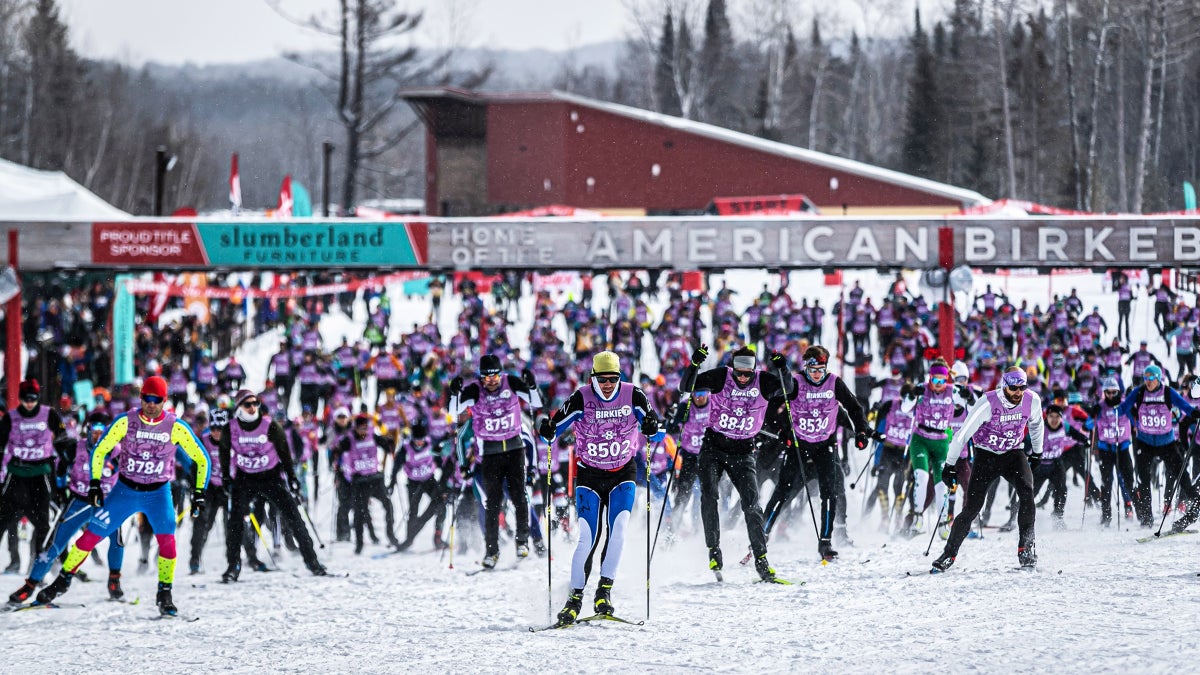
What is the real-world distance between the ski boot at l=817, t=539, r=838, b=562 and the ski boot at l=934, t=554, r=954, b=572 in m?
0.98

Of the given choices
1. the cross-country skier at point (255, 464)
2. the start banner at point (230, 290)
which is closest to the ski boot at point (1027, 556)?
the cross-country skier at point (255, 464)

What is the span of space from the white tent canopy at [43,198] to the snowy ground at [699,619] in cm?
1666

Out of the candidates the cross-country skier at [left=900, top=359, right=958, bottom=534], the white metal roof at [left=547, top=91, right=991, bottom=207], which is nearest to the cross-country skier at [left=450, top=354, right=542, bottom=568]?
the cross-country skier at [left=900, top=359, right=958, bottom=534]

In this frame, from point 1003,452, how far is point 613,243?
7835 mm

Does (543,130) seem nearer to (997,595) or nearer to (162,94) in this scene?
(997,595)

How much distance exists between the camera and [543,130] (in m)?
42.4

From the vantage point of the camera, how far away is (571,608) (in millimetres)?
7762

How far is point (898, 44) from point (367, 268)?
55759 mm

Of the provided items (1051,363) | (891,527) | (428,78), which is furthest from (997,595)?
(428,78)

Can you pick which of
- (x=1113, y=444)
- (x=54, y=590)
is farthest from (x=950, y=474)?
(x=54, y=590)

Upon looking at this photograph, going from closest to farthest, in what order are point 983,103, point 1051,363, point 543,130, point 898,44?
point 1051,363 < point 543,130 < point 983,103 < point 898,44

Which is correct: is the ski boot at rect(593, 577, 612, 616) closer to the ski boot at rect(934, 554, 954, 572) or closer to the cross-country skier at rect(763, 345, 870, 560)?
the cross-country skier at rect(763, 345, 870, 560)

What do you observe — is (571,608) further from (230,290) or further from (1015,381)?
(230,290)

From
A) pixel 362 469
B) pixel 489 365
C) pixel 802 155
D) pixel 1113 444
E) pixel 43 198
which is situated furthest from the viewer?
pixel 802 155
